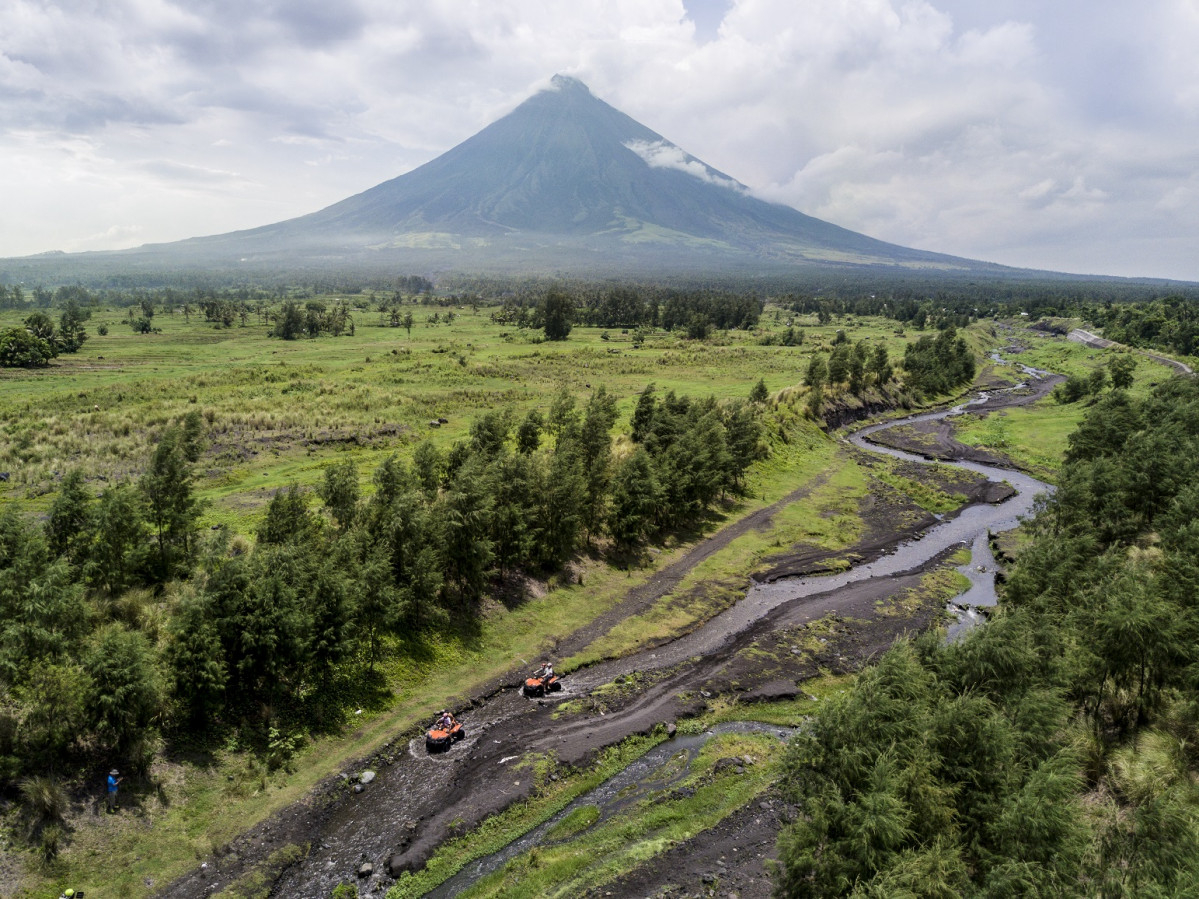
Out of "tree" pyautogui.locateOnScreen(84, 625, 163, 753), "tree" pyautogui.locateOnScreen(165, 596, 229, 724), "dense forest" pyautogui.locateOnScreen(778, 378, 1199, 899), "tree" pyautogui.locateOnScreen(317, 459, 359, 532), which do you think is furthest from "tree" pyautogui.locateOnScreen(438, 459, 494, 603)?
"dense forest" pyautogui.locateOnScreen(778, 378, 1199, 899)

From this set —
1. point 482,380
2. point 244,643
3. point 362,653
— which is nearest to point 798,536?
point 362,653

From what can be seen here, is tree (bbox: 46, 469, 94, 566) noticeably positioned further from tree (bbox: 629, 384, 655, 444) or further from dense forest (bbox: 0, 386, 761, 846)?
tree (bbox: 629, 384, 655, 444)

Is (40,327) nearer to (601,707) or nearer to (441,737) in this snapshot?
(441,737)

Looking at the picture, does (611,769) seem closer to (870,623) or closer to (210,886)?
(210,886)

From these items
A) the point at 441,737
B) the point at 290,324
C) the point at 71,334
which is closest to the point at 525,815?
the point at 441,737

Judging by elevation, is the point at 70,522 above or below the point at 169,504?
below
